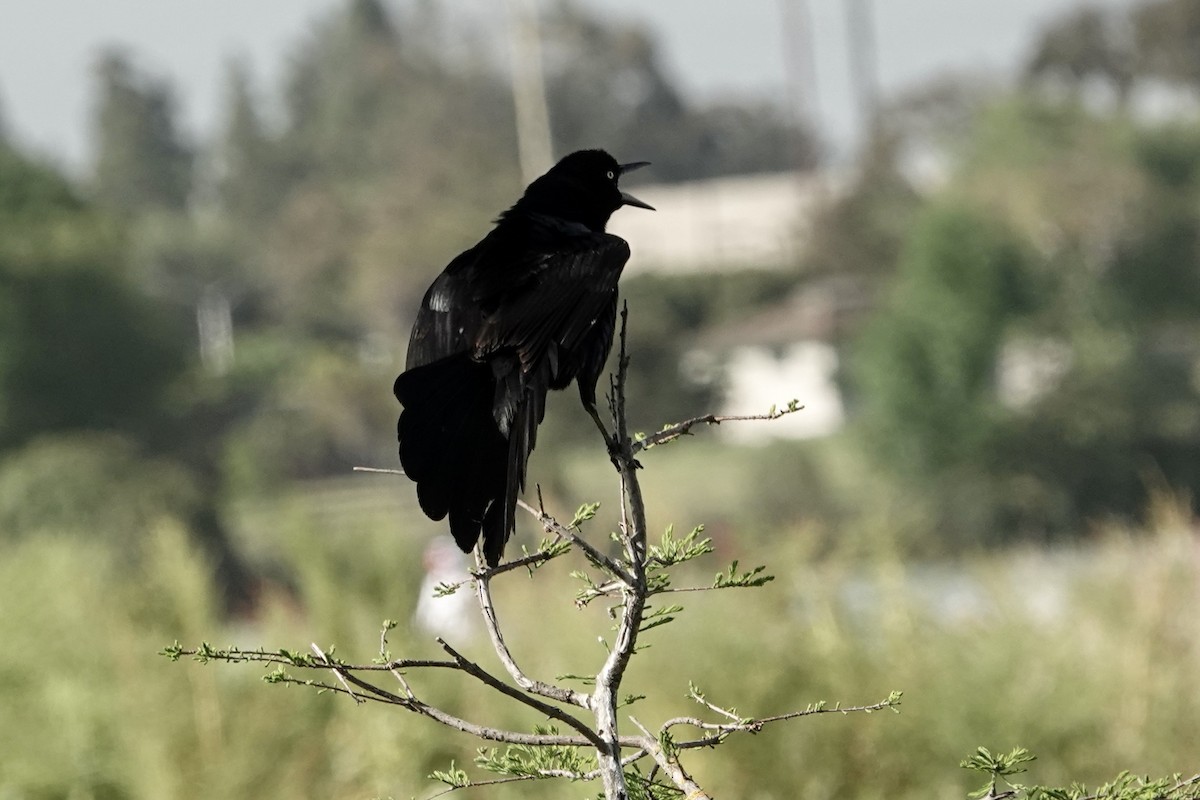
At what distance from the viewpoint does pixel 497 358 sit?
2.63 meters

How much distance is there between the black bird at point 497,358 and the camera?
2.46m

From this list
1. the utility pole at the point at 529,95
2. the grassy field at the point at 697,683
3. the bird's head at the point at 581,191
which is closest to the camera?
the bird's head at the point at 581,191

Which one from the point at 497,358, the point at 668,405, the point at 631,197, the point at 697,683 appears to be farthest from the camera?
the point at 668,405

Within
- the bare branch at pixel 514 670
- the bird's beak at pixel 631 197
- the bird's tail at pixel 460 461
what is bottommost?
the bare branch at pixel 514 670

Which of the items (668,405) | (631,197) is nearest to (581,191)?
(631,197)

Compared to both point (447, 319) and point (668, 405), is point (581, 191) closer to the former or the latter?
point (447, 319)

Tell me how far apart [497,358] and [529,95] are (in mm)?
69962

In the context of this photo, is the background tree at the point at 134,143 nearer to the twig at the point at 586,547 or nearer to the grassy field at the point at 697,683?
the grassy field at the point at 697,683

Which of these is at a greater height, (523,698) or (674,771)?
(523,698)

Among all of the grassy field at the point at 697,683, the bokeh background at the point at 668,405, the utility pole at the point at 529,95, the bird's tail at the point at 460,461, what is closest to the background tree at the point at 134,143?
the bokeh background at the point at 668,405

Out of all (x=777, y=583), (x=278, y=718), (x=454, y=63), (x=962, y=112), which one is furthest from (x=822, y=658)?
(x=454, y=63)

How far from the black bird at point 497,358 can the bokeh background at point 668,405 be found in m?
4.53

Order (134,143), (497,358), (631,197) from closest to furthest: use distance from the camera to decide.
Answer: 1. (497,358)
2. (631,197)
3. (134,143)

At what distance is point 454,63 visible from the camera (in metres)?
82.5
